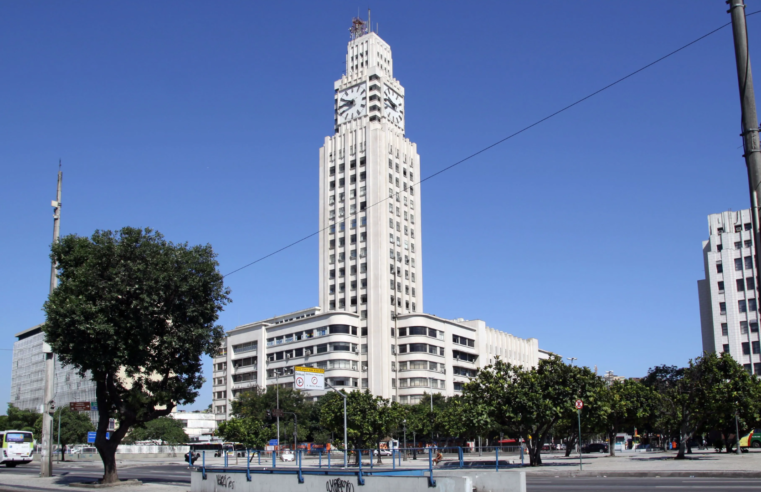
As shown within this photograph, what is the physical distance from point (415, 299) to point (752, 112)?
106271 millimetres

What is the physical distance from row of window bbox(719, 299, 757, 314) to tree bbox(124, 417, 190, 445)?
91.3 metres

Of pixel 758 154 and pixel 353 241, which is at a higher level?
pixel 353 241

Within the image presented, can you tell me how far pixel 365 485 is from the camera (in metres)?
17.6

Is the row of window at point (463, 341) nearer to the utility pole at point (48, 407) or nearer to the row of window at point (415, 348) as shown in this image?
the row of window at point (415, 348)

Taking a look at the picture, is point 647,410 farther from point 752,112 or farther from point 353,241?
point 353,241

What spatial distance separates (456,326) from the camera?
111 meters

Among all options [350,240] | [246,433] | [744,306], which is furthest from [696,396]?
[350,240]

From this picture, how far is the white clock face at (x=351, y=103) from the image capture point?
118438 millimetres

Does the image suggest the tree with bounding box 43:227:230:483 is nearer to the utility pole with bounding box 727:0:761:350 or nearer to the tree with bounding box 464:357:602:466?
the tree with bounding box 464:357:602:466

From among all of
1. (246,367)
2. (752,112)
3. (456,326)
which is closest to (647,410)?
(752,112)

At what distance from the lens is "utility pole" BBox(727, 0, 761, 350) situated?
7.48m

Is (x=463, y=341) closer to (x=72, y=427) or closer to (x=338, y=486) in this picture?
(x=72, y=427)

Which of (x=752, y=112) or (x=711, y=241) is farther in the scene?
(x=711, y=241)

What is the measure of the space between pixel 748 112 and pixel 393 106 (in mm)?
117085
